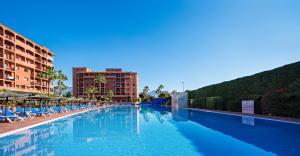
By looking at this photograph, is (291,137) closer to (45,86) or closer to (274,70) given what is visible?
(274,70)

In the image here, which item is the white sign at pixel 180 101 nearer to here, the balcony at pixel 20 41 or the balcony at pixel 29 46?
the balcony at pixel 20 41

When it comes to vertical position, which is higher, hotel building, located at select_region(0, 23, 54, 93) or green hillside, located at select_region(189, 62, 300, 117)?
hotel building, located at select_region(0, 23, 54, 93)

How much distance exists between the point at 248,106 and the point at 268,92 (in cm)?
281

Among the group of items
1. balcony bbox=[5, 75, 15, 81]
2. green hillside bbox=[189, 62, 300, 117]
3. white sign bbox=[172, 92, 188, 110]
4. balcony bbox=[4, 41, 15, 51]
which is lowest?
white sign bbox=[172, 92, 188, 110]

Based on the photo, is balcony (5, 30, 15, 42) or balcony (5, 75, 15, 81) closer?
balcony (5, 75, 15, 81)

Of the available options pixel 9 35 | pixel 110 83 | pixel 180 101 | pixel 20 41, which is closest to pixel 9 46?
pixel 9 35

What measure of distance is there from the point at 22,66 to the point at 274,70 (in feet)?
161

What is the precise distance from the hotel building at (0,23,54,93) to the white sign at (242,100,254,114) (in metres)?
33.4

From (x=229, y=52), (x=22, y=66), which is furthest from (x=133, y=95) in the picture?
(x=229, y=52)

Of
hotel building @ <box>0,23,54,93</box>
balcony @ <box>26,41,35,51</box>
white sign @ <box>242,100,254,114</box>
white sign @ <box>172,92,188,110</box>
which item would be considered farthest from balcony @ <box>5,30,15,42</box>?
white sign @ <box>242,100,254,114</box>

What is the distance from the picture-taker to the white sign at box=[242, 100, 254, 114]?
2118cm

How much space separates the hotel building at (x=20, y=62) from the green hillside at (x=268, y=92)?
30.6 m

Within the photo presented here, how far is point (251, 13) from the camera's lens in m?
20.8

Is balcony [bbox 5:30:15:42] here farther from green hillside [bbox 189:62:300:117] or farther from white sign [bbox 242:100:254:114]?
white sign [bbox 242:100:254:114]
